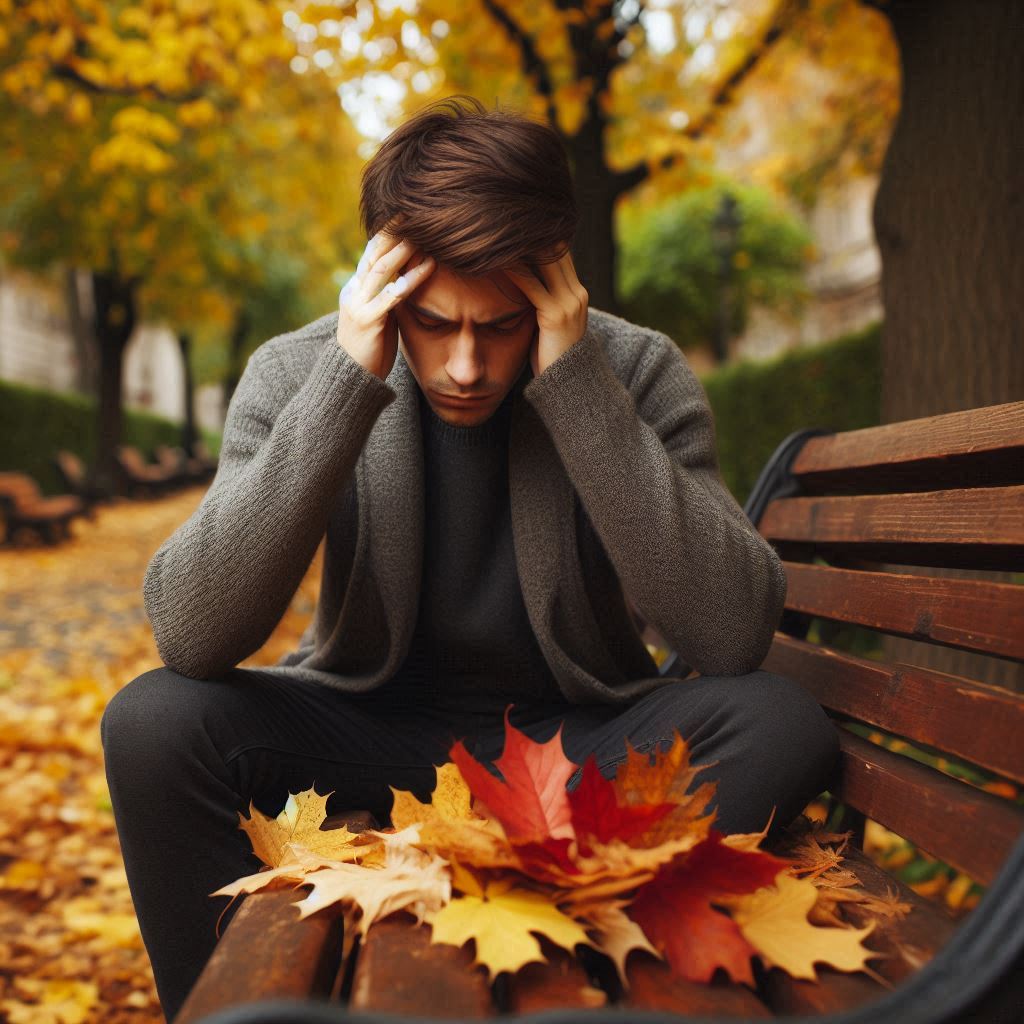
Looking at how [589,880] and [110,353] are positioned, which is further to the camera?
[110,353]

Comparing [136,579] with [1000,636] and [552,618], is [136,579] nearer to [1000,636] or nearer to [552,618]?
[552,618]

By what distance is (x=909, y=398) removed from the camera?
11.8 feet

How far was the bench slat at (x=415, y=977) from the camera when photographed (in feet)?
3.33

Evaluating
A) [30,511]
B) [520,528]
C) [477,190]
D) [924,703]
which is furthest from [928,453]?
[30,511]

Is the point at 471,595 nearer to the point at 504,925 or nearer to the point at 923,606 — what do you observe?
the point at 923,606

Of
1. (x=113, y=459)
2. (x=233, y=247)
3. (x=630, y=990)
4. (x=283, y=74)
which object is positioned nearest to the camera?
(x=630, y=990)

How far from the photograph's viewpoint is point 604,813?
1259 mm

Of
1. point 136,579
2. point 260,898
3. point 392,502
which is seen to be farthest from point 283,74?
point 260,898

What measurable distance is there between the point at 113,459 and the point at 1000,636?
1653 centimetres

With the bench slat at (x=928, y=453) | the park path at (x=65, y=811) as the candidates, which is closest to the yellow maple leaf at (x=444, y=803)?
the bench slat at (x=928, y=453)

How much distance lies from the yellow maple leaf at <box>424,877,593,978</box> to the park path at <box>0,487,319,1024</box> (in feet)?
5.46

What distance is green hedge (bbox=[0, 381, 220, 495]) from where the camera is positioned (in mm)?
14031

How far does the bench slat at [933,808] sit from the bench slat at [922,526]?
0.34 metres

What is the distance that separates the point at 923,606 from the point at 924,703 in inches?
6.7
